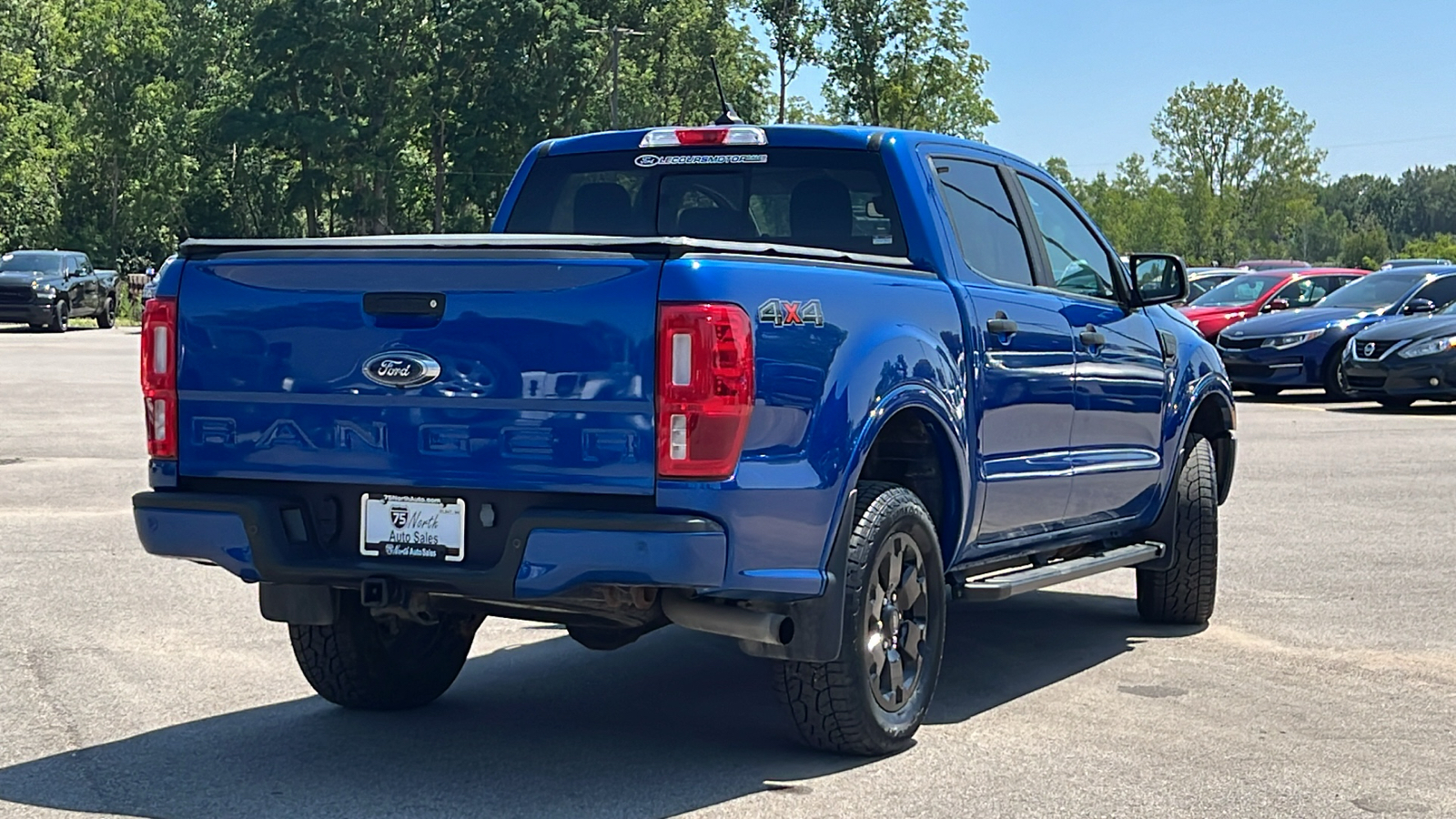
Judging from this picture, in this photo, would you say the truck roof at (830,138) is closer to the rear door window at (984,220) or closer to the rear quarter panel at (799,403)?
the rear door window at (984,220)

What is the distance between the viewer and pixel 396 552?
524 cm

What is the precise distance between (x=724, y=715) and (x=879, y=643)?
0.93 metres

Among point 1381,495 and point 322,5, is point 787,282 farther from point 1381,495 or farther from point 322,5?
point 322,5

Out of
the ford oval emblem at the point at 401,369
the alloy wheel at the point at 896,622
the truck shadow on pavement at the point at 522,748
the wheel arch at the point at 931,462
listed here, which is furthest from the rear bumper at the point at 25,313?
the alloy wheel at the point at 896,622

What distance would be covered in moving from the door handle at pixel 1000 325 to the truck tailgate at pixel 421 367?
176 centimetres

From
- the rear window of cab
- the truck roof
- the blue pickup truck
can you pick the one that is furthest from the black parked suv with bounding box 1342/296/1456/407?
the rear window of cab

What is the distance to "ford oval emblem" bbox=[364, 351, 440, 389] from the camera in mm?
5141

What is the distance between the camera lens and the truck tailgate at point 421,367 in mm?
4938

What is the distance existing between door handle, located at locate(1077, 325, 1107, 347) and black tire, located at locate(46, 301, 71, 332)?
3438cm

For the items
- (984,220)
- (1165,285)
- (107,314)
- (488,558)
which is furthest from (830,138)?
(107,314)

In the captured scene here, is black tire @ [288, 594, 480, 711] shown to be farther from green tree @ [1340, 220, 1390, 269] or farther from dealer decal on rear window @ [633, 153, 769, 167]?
green tree @ [1340, 220, 1390, 269]

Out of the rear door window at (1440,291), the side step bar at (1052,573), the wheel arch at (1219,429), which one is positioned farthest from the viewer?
the rear door window at (1440,291)

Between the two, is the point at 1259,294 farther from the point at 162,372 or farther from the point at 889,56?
the point at 889,56

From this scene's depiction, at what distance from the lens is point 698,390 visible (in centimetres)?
486
